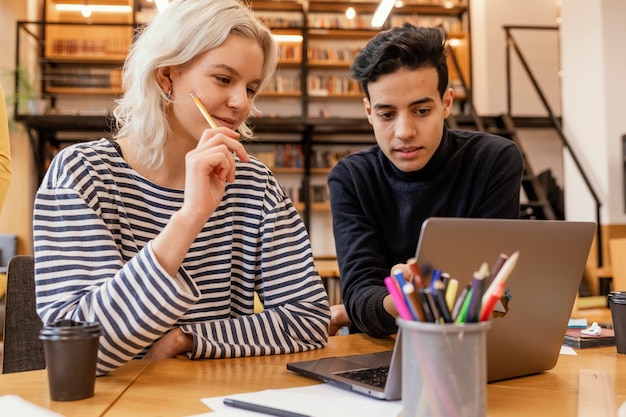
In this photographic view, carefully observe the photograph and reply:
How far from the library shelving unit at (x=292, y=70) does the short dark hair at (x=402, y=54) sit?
5315mm

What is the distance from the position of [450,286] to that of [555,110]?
7756 millimetres

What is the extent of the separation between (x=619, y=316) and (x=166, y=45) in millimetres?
978

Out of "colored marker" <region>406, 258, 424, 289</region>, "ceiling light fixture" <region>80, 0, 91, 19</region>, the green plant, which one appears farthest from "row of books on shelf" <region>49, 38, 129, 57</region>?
"colored marker" <region>406, 258, 424, 289</region>

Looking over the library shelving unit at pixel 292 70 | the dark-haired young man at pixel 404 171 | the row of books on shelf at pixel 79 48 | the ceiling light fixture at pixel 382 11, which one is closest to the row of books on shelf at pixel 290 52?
the library shelving unit at pixel 292 70

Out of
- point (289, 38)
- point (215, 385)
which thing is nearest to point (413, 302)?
point (215, 385)

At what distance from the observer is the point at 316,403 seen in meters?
0.81

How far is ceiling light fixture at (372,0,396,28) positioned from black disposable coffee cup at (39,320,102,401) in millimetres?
5750

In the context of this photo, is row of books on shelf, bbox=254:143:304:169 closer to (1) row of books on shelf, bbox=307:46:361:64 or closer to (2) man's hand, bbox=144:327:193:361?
(1) row of books on shelf, bbox=307:46:361:64

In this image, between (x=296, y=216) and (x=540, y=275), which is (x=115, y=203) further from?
(x=540, y=275)

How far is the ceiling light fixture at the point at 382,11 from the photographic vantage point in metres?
6.17

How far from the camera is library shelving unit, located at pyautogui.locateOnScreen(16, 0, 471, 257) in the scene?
7305mm

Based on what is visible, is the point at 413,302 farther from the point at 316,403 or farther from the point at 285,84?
the point at 285,84

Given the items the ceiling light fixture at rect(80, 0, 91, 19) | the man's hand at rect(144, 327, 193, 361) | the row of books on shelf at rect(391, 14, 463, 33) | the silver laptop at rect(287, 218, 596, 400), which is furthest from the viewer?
the row of books on shelf at rect(391, 14, 463, 33)

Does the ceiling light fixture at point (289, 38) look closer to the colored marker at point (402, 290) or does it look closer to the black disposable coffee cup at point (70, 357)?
the black disposable coffee cup at point (70, 357)
